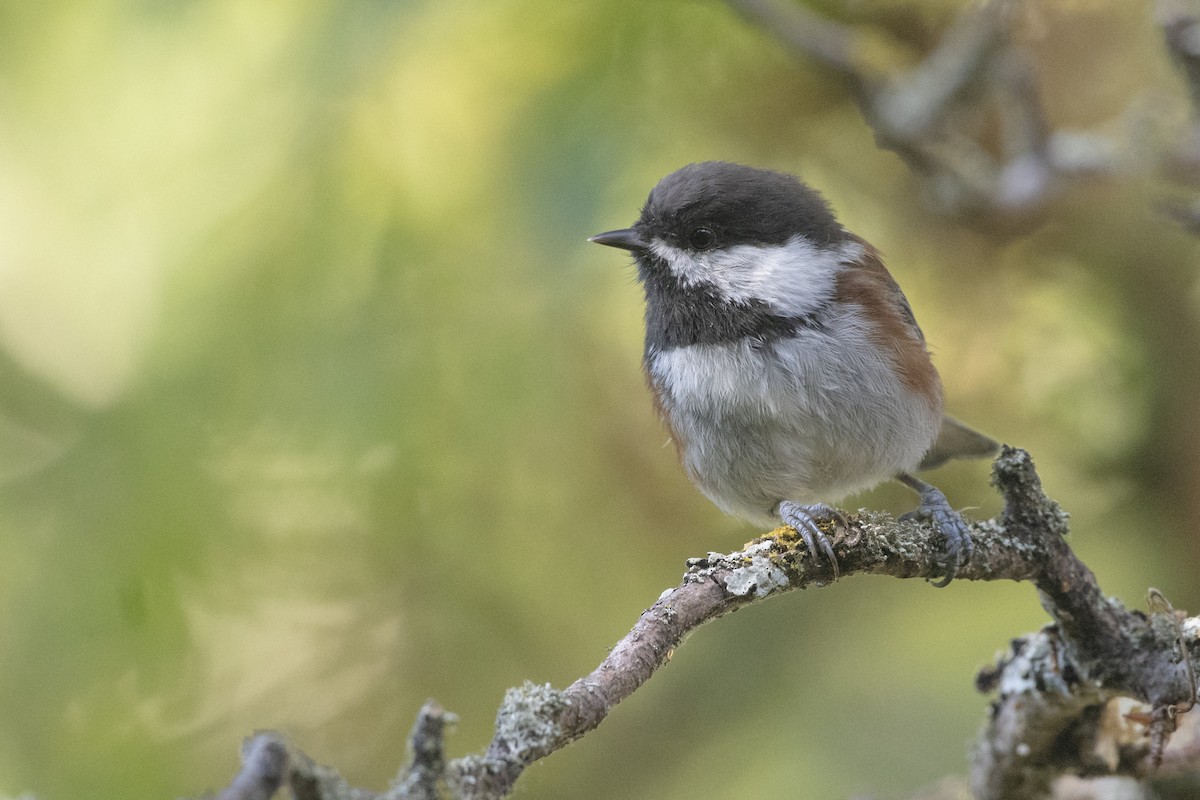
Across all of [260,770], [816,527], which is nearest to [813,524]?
[816,527]

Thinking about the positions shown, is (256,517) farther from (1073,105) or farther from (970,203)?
(1073,105)

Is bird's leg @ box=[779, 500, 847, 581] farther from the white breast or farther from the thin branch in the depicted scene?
the thin branch

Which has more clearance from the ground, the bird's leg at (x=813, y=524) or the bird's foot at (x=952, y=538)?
the bird's leg at (x=813, y=524)

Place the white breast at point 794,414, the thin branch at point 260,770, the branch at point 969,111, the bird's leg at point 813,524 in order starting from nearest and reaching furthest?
the thin branch at point 260,770, the bird's leg at point 813,524, the white breast at point 794,414, the branch at point 969,111

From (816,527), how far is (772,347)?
648 mm

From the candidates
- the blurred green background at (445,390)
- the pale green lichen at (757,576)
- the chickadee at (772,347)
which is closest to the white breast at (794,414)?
the chickadee at (772,347)

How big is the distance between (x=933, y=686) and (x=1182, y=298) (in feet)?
5.03

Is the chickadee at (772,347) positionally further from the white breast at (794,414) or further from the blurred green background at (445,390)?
the blurred green background at (445,390)

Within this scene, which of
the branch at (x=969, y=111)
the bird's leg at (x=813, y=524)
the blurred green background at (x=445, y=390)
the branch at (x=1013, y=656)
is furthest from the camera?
the branch at (x=969, y=111)

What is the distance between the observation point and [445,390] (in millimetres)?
3047

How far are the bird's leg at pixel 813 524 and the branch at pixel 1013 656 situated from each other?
0.02 metres

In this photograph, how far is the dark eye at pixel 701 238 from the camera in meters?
2.84

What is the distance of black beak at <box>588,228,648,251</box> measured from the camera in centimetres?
285

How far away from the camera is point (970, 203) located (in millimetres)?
3623
